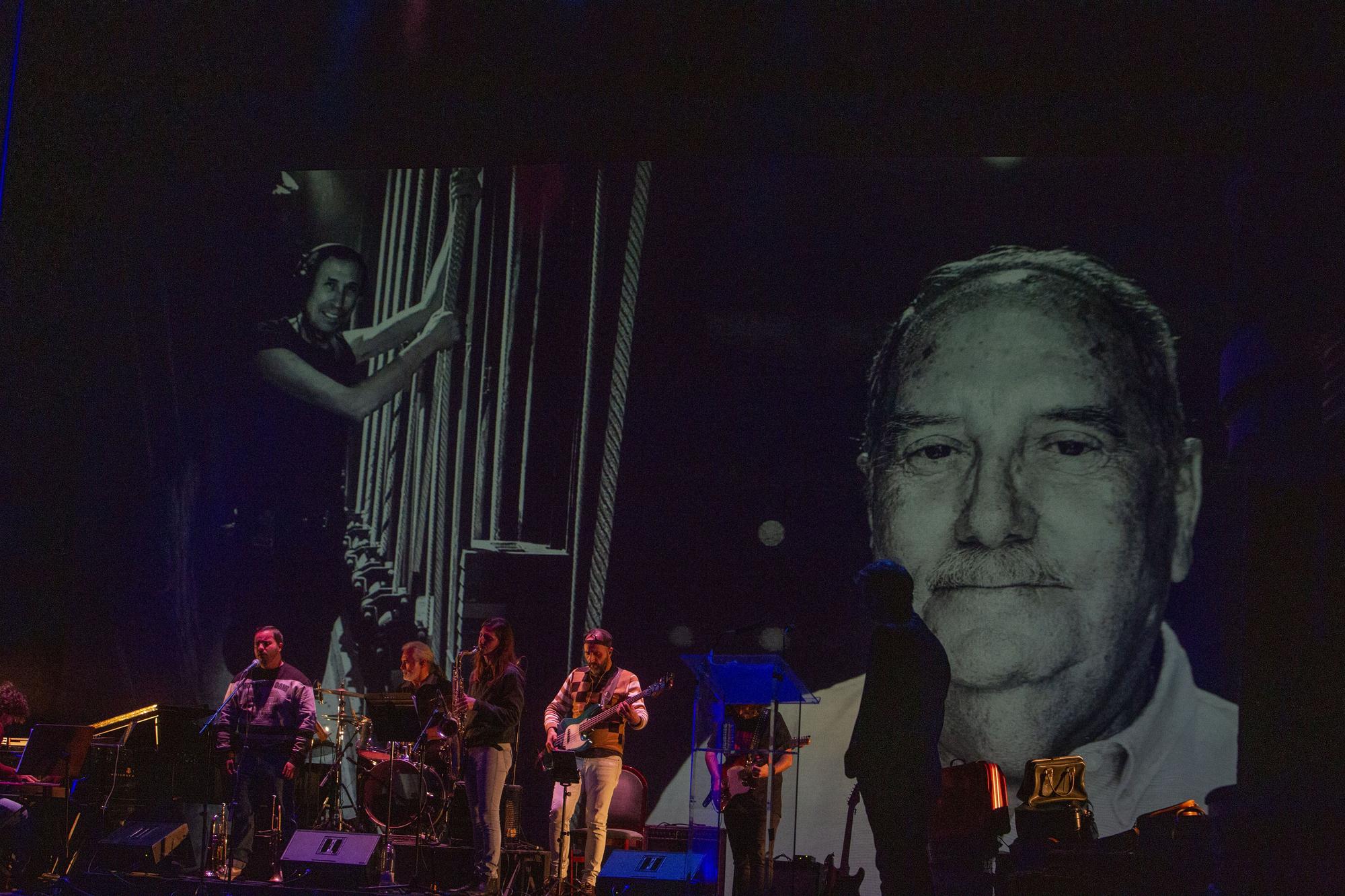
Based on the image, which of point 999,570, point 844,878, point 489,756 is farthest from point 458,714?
point 999,570

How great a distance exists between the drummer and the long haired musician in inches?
10.5

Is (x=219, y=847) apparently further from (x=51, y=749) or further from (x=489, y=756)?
(x=489, y=756)

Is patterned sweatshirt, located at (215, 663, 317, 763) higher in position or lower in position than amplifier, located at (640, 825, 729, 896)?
higher

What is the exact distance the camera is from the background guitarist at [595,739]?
7672 mm

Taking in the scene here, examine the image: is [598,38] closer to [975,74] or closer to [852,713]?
[975,74]

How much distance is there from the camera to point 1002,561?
8.74 m

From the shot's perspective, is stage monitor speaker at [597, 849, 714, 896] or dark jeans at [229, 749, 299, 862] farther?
dark jeans at [229, 749, 299, 862]

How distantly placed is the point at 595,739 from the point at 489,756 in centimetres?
65

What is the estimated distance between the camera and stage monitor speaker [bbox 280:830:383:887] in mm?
7480

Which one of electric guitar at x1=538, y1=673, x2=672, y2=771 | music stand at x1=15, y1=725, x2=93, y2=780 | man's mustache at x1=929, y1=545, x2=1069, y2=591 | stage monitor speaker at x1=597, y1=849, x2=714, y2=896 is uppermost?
man's mustache at x1=929, y1=545, x2=1069, y2=591

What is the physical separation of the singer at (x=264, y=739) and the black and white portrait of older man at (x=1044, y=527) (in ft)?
8.30

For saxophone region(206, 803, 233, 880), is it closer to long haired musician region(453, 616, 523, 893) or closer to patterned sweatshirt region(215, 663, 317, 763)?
patterned sweatshirt region(215, 663, 317, 763)

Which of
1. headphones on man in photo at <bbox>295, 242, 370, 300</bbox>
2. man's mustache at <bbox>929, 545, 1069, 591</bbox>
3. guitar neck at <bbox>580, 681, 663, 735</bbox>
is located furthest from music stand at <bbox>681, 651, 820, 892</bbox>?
headphones on man in photo at <bbox>295, 242, 370, 300</bbox>

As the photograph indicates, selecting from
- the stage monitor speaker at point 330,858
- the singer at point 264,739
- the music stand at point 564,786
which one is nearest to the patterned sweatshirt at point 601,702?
the music stand at point 564,786
